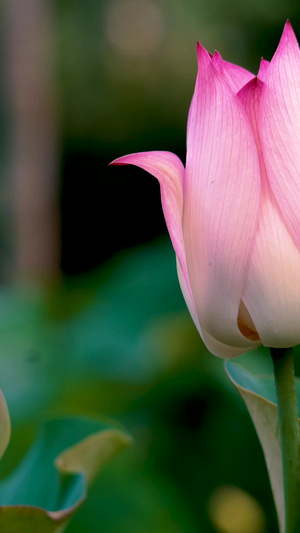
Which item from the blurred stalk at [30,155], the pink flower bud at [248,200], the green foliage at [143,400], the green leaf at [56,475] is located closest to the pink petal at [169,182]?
the pink flower bud at [248,200]

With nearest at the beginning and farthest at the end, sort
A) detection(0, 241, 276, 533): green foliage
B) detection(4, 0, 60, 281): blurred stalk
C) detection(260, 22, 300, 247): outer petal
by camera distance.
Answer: detection(260, 22, 300, 247): outer petal
detection(0, 241, 276, 533): green foliage
detection(4, 0, 60, 281): blurred stalk

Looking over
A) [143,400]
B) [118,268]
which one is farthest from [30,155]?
[143,400]

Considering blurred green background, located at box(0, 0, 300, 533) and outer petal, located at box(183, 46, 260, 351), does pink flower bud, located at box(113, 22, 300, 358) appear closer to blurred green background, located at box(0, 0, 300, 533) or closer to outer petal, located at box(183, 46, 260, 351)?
outer petal, located at box(183, 46, 260, 351)

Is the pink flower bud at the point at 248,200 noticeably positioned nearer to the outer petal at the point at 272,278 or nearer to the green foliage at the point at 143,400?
the outer petal at the point at 272,278

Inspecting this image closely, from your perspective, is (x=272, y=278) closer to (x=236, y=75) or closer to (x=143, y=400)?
(x=236, y=75)

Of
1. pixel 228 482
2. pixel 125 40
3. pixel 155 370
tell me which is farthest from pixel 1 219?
pixel 228 482

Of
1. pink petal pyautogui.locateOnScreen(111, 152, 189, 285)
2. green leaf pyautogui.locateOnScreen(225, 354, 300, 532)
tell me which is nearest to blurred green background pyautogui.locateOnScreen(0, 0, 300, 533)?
green leaf pyautogui.locateOnScreen(225, 354, 300, 532)
